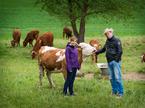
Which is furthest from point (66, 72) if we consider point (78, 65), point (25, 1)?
point (25, 1)

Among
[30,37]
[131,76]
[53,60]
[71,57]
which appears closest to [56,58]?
[53,60]

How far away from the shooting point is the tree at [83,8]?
70.9ft

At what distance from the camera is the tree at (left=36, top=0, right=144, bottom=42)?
70.9 feet

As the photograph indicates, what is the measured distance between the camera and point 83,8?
22.2 metres

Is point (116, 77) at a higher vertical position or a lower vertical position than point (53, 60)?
lower

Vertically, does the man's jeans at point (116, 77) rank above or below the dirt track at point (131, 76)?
above

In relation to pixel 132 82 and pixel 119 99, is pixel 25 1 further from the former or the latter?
pixel 132 82

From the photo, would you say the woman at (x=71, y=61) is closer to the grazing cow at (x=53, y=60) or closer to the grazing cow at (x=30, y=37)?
the grazing cow at (x=53, y=60)

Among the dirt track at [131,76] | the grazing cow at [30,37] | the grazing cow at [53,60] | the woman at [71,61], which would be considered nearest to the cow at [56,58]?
the grazing cow at [53,60]

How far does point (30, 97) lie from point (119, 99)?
58.9 inches

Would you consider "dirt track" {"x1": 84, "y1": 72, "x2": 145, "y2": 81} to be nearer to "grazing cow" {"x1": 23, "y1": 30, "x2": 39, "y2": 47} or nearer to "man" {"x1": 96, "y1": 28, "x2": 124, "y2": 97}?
"man" {"x1": 96, "y1": 28, "x2": 124, "y2": 97}

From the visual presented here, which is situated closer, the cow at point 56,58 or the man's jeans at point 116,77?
the man's jeans at point 116,77

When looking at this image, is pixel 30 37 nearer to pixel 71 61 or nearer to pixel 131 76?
pixel 131 76

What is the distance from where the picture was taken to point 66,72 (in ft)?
28.5
